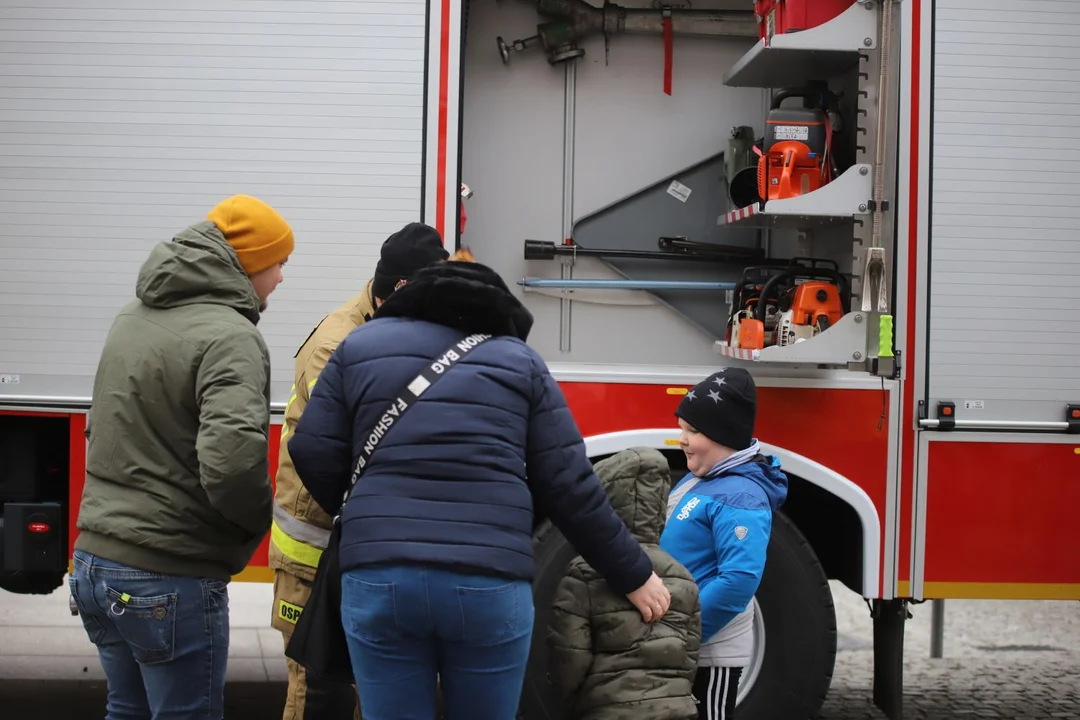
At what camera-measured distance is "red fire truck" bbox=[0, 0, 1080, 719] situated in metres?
4.23

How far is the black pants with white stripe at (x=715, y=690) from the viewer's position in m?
3.23

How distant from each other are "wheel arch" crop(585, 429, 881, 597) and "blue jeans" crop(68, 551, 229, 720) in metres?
1.76

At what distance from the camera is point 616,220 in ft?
16.7

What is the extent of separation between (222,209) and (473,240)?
2185mm

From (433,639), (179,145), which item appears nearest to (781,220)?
(179,145)

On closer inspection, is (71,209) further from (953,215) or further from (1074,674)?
(1074,674)

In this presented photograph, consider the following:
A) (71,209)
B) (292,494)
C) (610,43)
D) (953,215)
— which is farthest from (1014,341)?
(71,209)

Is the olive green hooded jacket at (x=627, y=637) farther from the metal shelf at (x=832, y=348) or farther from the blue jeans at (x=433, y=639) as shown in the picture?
the metal shelf at (x=832, y=348)

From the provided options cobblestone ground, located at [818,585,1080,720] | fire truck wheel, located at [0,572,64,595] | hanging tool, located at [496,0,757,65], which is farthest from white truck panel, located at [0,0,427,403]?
cobblestone ground, located at [818,585,1080,720]

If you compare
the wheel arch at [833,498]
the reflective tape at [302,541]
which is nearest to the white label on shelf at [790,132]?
the wheel arch at [833,498]

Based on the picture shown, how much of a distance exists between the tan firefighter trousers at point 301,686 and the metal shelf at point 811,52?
2.54 meters

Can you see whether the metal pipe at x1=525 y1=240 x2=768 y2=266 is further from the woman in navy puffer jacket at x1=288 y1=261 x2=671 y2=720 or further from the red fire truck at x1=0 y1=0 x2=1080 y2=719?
the woman in navy puffer jacket at x1=288 y1=261 x2=671 y2=720

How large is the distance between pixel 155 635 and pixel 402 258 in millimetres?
1156

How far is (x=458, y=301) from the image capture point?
244cm
